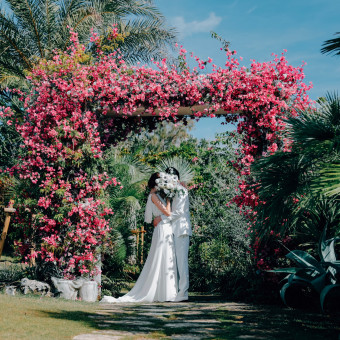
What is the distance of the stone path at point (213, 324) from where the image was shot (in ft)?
13.2

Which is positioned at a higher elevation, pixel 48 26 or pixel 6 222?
pixel 48 26

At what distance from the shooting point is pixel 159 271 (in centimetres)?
778

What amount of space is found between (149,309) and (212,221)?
4437 mm

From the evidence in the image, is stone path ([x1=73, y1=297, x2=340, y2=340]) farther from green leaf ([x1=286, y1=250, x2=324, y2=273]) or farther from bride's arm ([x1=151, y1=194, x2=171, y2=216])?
bride's arm ([x1=151, y1=194, x2=171, y2=216])

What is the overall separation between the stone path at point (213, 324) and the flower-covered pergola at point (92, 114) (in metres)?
2.09

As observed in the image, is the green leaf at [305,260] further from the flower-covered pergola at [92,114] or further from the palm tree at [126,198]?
the palm tree at [126,198]

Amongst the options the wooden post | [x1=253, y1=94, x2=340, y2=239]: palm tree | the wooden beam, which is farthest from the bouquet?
the wooden post

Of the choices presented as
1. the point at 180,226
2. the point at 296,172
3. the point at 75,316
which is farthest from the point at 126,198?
the point at 75,316

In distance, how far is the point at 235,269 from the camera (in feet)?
29.9

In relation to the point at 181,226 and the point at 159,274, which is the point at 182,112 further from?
the point at 159,274

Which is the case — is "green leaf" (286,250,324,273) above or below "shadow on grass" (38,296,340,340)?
above

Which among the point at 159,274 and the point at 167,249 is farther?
the point at 167,249

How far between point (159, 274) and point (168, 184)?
5.07 feet

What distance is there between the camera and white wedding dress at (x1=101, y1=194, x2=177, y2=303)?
762 cm
